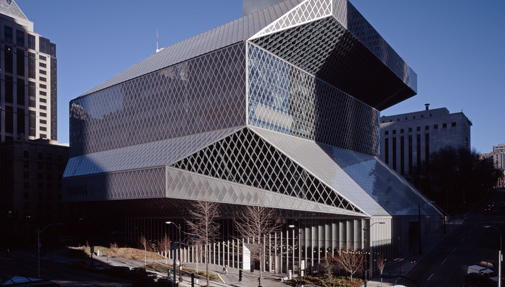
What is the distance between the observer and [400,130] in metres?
168

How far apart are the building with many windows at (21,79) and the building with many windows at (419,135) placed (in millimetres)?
131899

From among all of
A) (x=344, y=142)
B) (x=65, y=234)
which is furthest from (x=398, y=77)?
(x=65, y=234)

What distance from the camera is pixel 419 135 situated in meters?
161

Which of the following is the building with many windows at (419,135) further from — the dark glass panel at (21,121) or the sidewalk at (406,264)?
the dark glass panel at (21,121)

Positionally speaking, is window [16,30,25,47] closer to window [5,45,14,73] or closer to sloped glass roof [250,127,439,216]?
window [5,45,14,73]

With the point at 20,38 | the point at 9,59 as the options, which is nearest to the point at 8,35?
the point at 20,38

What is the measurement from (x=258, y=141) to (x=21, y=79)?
346ft

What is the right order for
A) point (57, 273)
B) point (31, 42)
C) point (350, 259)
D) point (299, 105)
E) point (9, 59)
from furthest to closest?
point (31, 42) → point (9, 59) → point (299, 105) → point (57, 273) → point (350, 259)

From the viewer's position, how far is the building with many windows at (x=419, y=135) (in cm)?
15109

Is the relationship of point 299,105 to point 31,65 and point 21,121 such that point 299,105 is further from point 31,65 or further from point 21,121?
point 31,65

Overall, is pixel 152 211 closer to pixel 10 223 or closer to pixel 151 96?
pixel 151 96

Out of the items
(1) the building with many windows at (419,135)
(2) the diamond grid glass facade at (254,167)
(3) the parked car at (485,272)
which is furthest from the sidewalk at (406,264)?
(1) the building with many windows at (419,135)

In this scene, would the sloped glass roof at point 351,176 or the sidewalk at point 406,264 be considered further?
the sloped glass roof at point 351,176

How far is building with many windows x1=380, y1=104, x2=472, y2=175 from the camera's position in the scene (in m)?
151
